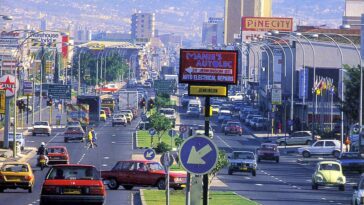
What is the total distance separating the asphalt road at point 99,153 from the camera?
47.6 m

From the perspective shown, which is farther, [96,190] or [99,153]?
[99,153]

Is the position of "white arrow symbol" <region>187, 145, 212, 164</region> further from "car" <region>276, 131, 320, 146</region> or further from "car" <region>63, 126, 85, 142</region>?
"car" <region>276, 131, 320, 146</region>

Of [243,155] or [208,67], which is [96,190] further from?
[243,155]

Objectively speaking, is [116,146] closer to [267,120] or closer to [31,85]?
[31,85]

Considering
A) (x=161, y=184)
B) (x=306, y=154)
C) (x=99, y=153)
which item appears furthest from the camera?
(x=306, y=154)

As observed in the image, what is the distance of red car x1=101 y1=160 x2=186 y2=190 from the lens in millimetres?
53188

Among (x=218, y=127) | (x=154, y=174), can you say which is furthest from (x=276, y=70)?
(x=154, y=174)

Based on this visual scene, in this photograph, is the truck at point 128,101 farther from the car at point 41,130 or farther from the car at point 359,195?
the car at point 359,195

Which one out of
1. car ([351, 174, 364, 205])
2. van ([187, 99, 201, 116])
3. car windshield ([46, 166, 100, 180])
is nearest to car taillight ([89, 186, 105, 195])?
car windshield ([46, 166, 100, 180])

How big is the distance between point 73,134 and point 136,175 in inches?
1740

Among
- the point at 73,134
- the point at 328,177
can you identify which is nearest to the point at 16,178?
the point at 328,177

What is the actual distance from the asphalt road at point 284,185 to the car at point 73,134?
15874 millimetres

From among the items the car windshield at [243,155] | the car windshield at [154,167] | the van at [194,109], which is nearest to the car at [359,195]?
the car windshield at [154,167]

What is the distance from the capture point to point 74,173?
37125mm
